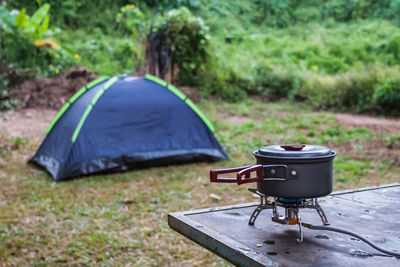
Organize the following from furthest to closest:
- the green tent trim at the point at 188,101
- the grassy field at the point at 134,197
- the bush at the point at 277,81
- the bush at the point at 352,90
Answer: the bush at the point at 277,81 → the bush at the point at 352,90 → the green tent trim at the point at 188,101 → the grassy field at the point at 134,197

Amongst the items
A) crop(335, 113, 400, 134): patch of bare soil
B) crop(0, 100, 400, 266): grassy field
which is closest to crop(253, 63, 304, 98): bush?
crop(335, 113, 400, 134): patch of bare soil

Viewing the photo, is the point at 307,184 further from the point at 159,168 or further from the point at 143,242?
the point at 159,168

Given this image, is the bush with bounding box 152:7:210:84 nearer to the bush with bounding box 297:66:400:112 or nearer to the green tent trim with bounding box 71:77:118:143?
the bush with bounding box 297:66:400:112

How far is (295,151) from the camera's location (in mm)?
1572

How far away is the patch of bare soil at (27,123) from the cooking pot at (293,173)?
239 inches

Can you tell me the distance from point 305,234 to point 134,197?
3114 mm

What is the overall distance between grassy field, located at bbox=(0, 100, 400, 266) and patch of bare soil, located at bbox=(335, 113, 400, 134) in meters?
0.07

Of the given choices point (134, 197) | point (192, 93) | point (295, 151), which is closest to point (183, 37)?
point (192, 93)

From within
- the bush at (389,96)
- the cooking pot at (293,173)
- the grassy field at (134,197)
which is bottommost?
the grassy field at (134,197)

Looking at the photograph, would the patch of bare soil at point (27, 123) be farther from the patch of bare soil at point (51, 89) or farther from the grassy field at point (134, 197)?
the patch of bare soil at point (51, 89)

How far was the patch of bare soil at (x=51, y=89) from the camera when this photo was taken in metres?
9.80

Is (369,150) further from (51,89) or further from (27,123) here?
(51,89)

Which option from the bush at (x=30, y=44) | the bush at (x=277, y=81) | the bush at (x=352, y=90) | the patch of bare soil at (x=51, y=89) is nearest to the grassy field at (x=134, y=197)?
the bush at (x=352, y=90)

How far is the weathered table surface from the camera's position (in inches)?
57.0
